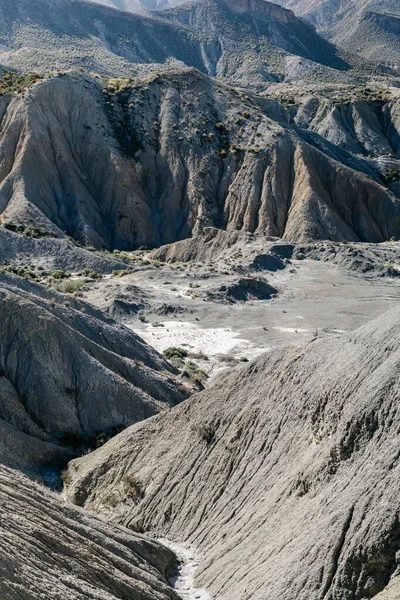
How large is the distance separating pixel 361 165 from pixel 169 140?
863 inches

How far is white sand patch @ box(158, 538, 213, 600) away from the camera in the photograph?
1358cm

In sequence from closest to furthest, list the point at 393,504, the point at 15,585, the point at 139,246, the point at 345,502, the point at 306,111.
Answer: the point at 15,585
the point at 393,504
the point at 345,502
the point at 139,246
the point at 306,111

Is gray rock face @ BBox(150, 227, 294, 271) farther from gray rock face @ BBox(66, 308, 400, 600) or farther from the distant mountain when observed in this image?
the distant mountain

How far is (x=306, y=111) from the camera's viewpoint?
11362 cm

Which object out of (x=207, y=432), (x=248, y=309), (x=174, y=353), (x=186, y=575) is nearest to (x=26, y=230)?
(x=248, y=309)

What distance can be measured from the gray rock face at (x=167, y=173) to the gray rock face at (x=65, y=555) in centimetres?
5558

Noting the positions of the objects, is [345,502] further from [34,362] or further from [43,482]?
[34,362]

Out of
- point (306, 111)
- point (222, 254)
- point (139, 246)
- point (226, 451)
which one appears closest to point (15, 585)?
point (226, 451)

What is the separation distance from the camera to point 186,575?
14.4 metres

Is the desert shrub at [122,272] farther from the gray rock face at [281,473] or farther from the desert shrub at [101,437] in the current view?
the gray rock face at [281,473]

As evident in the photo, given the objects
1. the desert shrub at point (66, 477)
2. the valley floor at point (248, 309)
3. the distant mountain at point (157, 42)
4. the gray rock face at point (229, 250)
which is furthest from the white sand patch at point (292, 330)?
the distant mountain at point (157, 42)

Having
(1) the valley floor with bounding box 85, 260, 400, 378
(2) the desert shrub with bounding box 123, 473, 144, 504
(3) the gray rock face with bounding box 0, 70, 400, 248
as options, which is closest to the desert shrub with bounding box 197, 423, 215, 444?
(2) the desert shrub with bounding box 123, 473, 144, 504

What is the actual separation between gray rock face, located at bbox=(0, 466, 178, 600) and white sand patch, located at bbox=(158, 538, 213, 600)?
293mm

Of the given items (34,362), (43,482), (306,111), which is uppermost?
(306,111)
